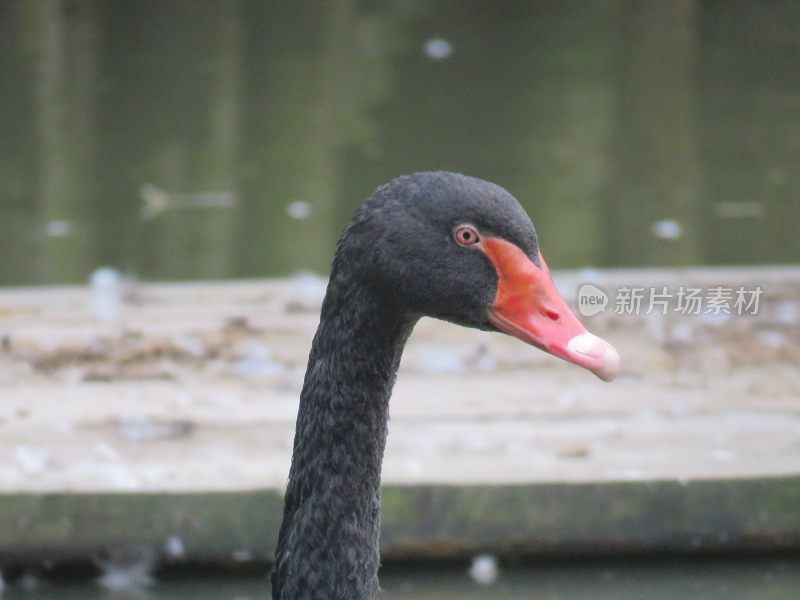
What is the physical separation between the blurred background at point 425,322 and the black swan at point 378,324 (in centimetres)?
89

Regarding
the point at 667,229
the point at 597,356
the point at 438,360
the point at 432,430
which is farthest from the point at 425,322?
the point at 667,229

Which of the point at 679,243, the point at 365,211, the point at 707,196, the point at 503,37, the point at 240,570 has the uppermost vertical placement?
the point at 503,37

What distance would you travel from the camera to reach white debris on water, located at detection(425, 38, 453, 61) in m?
9.16

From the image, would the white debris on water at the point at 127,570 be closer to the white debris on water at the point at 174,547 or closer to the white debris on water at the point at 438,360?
the white debris on water at the point at 174,547

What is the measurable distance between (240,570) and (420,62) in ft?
20.6

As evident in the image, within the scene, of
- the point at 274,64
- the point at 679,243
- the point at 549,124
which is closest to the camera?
the point at 679,243

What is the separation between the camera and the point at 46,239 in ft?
18.7

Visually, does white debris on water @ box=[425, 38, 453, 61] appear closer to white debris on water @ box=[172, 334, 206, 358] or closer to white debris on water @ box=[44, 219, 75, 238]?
white debris on water @ box=[44, 219, 75, 238]

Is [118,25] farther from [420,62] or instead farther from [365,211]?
[365,211]

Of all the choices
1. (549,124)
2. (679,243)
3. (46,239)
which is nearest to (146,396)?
(46,239)

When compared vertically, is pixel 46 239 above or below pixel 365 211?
above

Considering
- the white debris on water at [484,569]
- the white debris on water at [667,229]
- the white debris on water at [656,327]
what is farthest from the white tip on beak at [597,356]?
the white debris on water at [667,229]

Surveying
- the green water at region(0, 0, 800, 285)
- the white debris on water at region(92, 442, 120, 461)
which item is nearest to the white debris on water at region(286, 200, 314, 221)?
the green water at region(0, 0, 800, 285)

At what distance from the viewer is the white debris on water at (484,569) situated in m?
3.05
